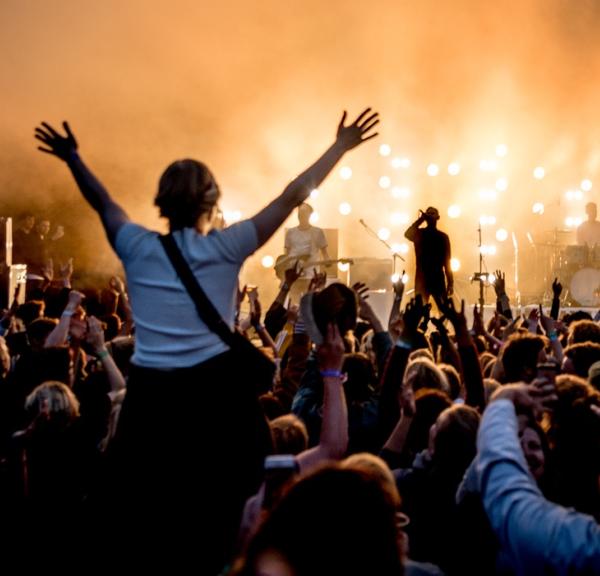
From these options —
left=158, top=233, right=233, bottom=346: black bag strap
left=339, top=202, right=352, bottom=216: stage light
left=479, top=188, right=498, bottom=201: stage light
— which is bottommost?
left=158, top=233, right=233, bottom=346: black bag strap

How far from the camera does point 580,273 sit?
1803 centimetres

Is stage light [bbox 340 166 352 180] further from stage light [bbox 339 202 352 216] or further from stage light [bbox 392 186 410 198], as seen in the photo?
stage light [bbox 392 186 410 198]

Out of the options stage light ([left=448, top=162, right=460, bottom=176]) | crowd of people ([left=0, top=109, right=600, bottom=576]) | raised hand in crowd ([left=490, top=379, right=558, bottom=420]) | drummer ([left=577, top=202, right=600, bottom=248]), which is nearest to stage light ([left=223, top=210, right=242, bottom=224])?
stage light ([left=448, top=162, right=460, bottom=176])

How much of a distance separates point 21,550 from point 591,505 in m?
2.32

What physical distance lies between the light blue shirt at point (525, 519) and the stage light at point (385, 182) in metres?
20.9

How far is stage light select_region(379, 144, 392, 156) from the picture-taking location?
22344 mm

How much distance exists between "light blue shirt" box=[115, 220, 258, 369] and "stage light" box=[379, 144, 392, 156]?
2010 centimetres

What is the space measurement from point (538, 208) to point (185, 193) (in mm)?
22795

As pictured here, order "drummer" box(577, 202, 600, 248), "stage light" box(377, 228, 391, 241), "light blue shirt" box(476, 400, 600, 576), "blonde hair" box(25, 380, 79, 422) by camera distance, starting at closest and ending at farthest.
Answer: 1. "light blue shirt" box(476, 400, 600, 576)
2. "blonde hair" box(25, 380, 79, 422)
3. "drummer" box(577, 202, 600, 248)
4. "stage light" box(377, 228, 391, 241)

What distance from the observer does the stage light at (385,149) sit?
22.3 m

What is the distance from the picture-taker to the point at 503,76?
2286 cm

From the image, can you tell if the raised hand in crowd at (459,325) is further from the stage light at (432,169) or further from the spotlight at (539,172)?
the spotlight at (539,172)

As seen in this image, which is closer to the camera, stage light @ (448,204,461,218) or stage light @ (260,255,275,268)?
stage light @ (260,255,275,268)

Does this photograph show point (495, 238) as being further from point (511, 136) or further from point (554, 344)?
point (554, 344)
